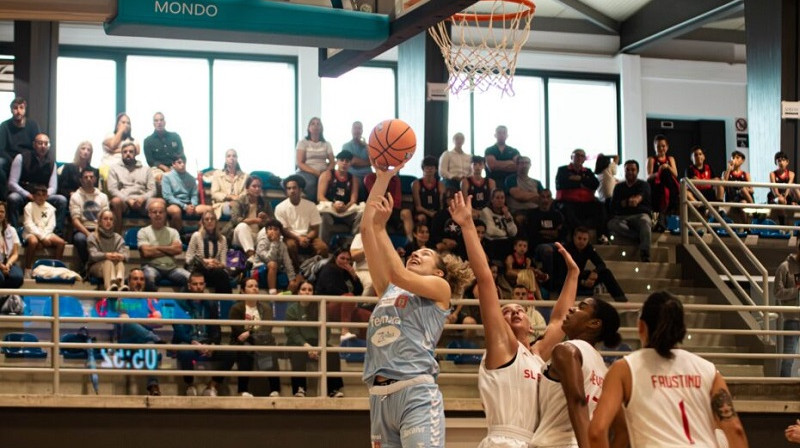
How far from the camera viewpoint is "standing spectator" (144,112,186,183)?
13.7 metres

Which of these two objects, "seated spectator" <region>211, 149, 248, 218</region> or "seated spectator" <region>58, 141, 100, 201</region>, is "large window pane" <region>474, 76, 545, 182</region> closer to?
"seated spectator" <region>211, 149, 248, 218</region>

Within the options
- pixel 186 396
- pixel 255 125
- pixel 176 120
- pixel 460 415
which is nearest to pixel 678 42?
pixel 255 125

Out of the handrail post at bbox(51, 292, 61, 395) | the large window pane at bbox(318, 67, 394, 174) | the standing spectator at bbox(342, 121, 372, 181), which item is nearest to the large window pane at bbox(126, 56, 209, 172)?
the large window pane at bbox(318, 67, 394, 174)

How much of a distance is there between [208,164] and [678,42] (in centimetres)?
942

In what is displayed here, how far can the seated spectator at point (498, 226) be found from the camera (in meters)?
12.2

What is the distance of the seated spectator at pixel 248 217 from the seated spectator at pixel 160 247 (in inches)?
25.1

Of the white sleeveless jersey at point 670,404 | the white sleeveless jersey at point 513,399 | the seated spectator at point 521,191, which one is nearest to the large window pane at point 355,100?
the seated spectator at point 521,191

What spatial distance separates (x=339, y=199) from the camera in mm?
12875

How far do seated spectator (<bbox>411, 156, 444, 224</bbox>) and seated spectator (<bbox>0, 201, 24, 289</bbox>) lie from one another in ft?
14.5

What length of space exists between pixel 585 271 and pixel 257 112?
947 cm

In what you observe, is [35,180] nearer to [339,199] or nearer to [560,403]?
[339,199]

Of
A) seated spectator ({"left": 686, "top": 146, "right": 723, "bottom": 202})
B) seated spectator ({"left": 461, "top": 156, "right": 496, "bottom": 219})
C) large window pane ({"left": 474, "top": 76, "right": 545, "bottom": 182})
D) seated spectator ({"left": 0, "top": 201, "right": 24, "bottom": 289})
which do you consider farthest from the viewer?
large window pane ({"left": 474, "top": 76, "right": 545, "bottom": 182})

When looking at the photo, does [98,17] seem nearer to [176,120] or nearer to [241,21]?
[241,21]

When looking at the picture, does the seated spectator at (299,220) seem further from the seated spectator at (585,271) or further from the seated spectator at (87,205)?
the seated spectator at (585,271)
